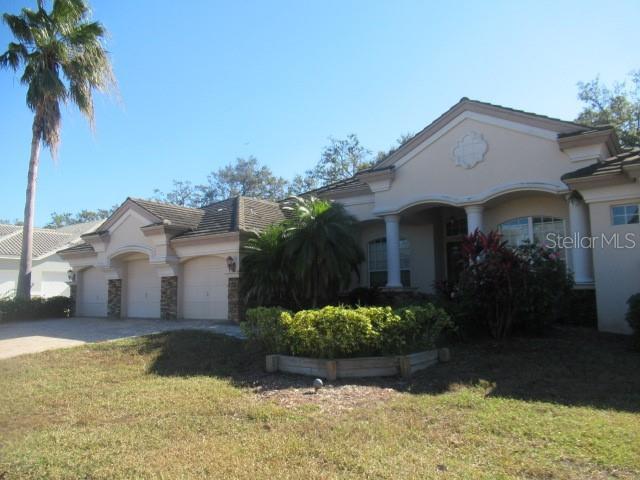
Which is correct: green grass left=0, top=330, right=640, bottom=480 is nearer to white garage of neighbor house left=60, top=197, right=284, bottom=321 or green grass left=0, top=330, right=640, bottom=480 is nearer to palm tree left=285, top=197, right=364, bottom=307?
palm tree left=285, top=197, right=364, bottom=307

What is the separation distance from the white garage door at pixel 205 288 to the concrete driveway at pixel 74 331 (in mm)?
756

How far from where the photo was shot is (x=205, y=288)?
57.2 feet

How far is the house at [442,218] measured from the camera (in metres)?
11.2

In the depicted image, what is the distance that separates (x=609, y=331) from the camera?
10.9 m

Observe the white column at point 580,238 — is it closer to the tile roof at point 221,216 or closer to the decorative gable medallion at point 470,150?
the decorative gable medallion at point 470,150

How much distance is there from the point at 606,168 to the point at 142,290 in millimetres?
17074

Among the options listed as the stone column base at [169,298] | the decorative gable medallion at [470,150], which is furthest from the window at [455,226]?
the stone column base at [169,298]

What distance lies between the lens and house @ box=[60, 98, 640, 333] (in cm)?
1120

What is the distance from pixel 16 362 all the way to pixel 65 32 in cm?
1560

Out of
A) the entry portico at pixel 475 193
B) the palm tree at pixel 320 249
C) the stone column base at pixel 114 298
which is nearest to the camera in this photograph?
the entry portico at pixel 475 193

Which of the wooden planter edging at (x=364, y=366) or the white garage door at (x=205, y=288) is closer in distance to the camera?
the wooden planter edging at (x=364, y=366)

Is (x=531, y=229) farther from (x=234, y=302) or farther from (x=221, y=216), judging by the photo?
(x=221, y=216)

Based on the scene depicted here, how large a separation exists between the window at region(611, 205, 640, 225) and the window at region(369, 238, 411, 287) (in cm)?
687

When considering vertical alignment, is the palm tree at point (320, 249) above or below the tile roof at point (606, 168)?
below
